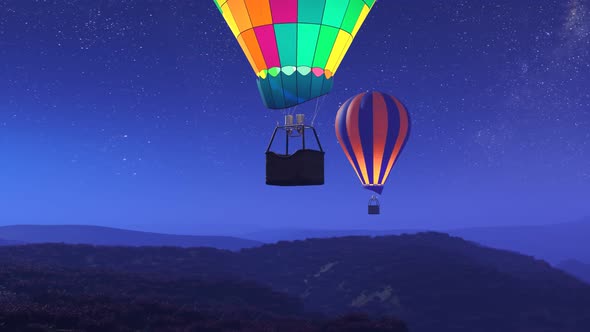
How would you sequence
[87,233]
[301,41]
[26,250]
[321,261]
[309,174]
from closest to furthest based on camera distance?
[309,174] → [301,41] → [26,250] → [321,261] → [87,233]

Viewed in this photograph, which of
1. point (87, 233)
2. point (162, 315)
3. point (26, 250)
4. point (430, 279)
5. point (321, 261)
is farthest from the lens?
point (87, 233)

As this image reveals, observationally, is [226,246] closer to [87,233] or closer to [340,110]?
[87,233]

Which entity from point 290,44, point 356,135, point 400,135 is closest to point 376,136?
point 356,135

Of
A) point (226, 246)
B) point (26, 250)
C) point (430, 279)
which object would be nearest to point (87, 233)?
point (226, 246)

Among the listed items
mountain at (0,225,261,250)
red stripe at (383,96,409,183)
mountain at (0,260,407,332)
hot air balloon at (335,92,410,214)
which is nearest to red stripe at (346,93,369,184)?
hot air balloon at (335,92,410,214)

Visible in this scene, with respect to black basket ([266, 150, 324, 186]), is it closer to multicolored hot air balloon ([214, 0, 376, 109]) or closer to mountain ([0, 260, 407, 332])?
multicolored hot air balloon ([214, 0, 376, 109])

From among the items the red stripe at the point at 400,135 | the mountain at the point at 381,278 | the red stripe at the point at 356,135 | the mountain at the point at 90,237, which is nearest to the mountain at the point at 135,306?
the mountain at the point at 381,278
